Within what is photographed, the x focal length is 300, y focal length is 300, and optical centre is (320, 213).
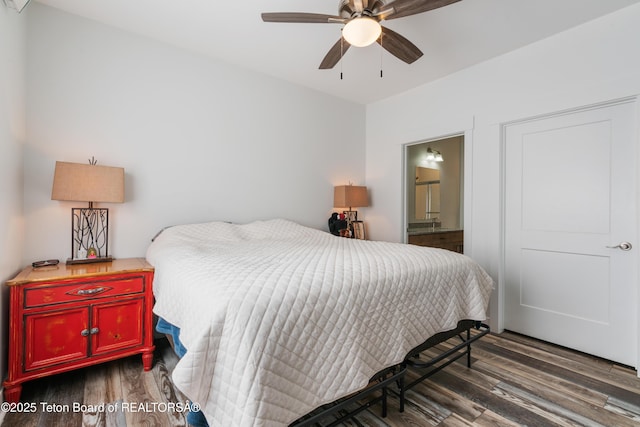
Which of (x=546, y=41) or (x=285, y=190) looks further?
(x=285, y=190)

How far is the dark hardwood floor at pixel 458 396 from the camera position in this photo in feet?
5.42

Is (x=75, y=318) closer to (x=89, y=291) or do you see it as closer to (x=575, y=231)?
(x=89, y=291)

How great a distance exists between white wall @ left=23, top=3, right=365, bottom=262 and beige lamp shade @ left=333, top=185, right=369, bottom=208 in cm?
17

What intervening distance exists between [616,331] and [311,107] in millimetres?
3613

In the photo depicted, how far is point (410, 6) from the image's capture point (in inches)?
67.9

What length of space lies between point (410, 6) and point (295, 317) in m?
1.80

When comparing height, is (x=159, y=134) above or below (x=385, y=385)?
above

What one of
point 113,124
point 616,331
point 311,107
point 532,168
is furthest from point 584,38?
point 113,124

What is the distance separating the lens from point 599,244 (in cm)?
243

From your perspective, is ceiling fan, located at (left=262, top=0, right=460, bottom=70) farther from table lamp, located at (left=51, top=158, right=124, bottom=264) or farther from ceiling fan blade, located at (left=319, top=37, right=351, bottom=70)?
table lamp, located at (left=51, top=158, right=124, bottom=264)

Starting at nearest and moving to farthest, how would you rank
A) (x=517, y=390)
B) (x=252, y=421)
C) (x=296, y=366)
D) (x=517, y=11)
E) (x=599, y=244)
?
1. (x=252, y=421)
2. (x=296, y=366)
3. (x=517, y=390)
4. (x=517, y=11)
5. (x=599, y=244)

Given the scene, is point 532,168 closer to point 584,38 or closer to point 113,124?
point 584,38

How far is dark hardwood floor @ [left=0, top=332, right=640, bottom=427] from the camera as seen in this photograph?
165 cm

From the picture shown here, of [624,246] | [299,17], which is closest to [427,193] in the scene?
[624,246]
